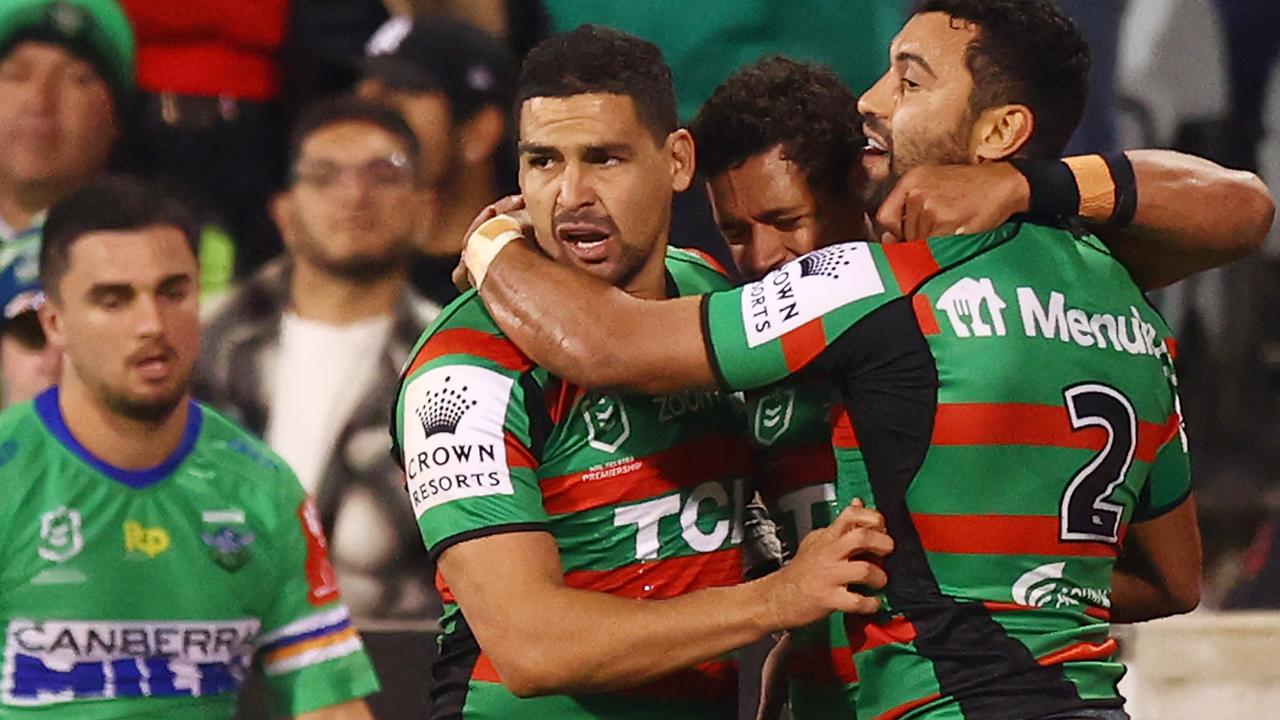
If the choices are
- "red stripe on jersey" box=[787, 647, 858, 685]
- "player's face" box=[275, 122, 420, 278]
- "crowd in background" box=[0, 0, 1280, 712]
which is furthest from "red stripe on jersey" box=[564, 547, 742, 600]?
"player's face" box=[275, 122, 420, 278]

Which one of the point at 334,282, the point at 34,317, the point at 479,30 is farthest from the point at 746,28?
the point at 34,317

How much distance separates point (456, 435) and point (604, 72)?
65 cm

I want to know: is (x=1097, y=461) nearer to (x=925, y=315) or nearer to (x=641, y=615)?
(x=925, y=315)

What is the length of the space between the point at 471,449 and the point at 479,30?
2857 millimetres

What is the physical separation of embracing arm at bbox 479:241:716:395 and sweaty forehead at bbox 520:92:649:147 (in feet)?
0.82

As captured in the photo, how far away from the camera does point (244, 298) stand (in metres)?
5.18

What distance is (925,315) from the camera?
2615mm

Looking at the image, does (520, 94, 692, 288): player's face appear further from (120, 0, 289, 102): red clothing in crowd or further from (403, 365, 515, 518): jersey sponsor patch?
(120, 0, 289, 102): red clothing in crowd

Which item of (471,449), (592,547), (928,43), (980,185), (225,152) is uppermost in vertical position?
(225,152)

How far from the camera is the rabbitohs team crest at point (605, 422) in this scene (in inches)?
113

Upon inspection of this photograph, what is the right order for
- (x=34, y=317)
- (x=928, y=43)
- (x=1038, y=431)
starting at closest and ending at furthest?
(x=1038, y=431) → (x=928, y=43) → (x=34, y=317)

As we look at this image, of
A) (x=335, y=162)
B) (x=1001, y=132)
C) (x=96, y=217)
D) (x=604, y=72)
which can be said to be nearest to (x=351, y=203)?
(x=335, y=162)

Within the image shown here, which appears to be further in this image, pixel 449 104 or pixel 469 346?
pixel 449 104

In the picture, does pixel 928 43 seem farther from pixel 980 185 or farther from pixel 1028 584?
pixel 1028 584
